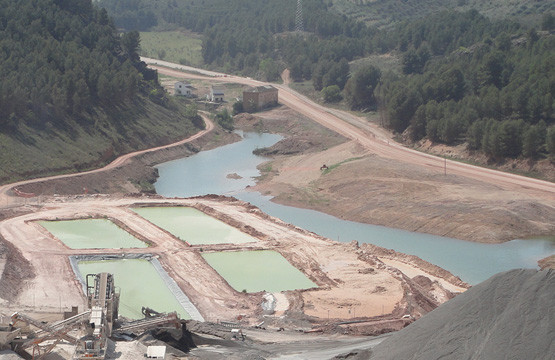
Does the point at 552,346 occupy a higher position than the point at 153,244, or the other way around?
the point at 552,346

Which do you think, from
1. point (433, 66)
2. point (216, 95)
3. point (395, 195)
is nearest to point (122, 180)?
point (395, 195)

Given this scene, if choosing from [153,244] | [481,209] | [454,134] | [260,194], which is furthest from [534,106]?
[153,244]

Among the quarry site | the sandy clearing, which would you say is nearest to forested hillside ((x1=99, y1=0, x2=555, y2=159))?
the quarry site

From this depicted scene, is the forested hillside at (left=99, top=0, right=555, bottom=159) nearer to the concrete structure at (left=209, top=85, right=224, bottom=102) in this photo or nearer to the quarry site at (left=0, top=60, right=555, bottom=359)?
the quarry site at (left=0, top=60, right=555, bottom=359)

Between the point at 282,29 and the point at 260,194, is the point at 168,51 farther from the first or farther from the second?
the point at 260,194

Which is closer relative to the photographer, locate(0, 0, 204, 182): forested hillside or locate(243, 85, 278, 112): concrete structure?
locate(0, 0, 204, 182): forested hillside

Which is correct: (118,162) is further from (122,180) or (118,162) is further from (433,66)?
(433,66)

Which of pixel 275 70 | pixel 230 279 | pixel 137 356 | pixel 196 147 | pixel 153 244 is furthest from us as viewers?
pixel 275 70
